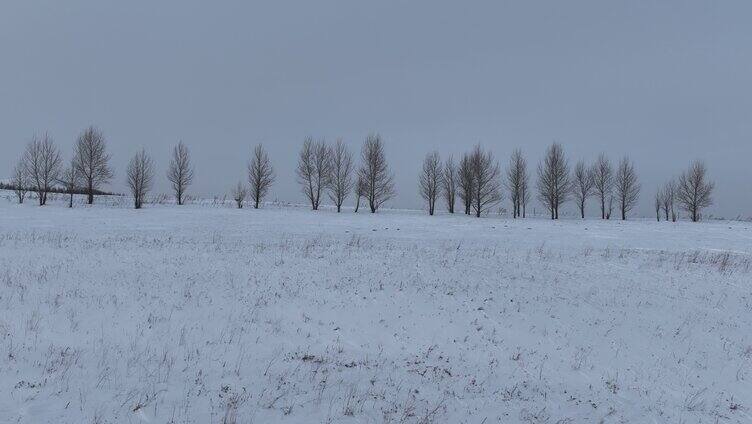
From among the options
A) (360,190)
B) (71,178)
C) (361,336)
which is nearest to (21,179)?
(71,178)

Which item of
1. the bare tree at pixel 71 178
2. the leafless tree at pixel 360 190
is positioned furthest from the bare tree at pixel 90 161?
the leafless tree at pixel 360 190

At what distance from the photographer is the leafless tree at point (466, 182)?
176 feet

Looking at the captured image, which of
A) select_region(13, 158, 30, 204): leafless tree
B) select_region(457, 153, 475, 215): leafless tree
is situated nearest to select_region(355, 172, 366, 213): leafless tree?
select_region(457, 153, 475, 215): leafless tree

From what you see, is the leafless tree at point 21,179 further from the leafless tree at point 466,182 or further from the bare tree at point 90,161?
the leafless tree at point 466,182

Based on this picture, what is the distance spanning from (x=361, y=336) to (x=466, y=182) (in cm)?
4607

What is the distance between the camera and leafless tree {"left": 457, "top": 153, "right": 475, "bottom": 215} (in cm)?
5359

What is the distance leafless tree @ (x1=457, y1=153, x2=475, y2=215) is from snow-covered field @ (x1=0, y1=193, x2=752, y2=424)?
35.8m

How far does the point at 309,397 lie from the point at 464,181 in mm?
49320

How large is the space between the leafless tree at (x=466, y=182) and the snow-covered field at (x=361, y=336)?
117 ft

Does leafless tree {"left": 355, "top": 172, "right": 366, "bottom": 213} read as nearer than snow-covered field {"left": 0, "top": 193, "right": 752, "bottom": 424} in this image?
No

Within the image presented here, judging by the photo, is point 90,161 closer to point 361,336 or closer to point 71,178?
point 71,178

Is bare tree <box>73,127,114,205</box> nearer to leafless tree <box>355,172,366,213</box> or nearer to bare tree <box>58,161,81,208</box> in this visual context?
bare tree <box>58,161,81,208</box>

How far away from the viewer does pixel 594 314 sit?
12078 millimetres

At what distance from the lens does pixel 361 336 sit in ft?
32.2
